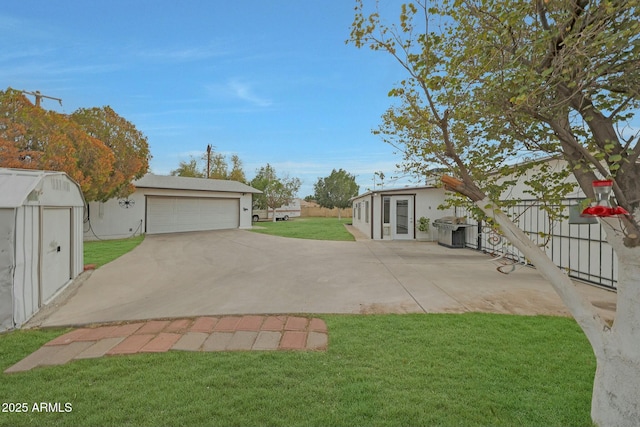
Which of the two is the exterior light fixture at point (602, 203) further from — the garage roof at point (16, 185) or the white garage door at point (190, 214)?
the white garage door at point (190, 214)

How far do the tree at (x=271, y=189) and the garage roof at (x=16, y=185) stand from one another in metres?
26.4

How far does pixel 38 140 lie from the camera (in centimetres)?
1031

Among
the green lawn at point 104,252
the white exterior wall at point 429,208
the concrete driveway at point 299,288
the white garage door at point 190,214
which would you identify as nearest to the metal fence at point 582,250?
the concrete driveway at point 299,288

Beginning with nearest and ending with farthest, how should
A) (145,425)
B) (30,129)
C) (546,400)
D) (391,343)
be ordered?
(145,425) → (546,400) → (391,343) → (30,129)

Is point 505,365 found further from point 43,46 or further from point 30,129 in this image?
point 30,129

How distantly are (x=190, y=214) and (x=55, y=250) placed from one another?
14.0 m

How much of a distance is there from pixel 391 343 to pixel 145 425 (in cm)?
253

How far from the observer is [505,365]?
119 inches

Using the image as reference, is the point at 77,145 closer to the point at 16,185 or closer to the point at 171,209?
the point at 171,209

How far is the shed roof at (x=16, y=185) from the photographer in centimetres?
429

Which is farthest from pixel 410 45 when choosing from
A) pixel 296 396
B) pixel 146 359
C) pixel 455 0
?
pixel 146 359

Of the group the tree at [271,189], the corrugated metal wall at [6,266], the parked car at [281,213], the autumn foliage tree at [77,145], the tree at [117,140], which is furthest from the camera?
the parked car at [281,213]

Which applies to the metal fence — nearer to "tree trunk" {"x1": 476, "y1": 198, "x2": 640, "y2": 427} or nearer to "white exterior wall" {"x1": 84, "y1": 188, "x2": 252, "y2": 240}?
"tree trunk" {"x1": 476, "y1": 198, "x2": 640, "y2": 427}

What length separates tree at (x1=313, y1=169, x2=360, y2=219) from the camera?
43.6 meters
